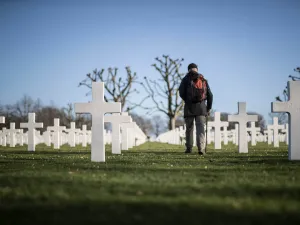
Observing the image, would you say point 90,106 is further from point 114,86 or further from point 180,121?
point 180,121

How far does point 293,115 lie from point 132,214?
258 inches

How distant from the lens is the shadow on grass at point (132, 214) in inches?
111

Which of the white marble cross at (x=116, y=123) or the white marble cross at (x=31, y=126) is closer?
the white marble cross at (x=116, y=123)

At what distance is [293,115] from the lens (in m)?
8.62

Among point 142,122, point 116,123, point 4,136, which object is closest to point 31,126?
point 116,123

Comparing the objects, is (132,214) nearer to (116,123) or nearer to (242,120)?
(116,123)

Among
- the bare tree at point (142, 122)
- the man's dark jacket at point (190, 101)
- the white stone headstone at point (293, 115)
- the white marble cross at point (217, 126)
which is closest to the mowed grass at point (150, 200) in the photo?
the white stone headstone at point (293, 115)

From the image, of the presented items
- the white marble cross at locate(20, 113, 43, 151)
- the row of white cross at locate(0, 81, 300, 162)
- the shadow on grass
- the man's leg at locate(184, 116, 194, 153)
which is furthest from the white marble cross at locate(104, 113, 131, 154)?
the shadow on grass

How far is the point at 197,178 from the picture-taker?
5172mm

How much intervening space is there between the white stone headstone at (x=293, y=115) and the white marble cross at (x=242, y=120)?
13.5 ft

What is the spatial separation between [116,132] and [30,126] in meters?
4.78

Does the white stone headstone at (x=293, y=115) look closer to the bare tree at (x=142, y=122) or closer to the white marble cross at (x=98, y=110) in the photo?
the white marble cross at (x=98, y=110)

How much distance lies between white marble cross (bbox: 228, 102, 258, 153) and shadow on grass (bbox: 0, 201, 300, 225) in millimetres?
9836

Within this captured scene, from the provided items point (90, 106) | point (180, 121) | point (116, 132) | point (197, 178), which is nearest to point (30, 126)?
point (116, 132)
